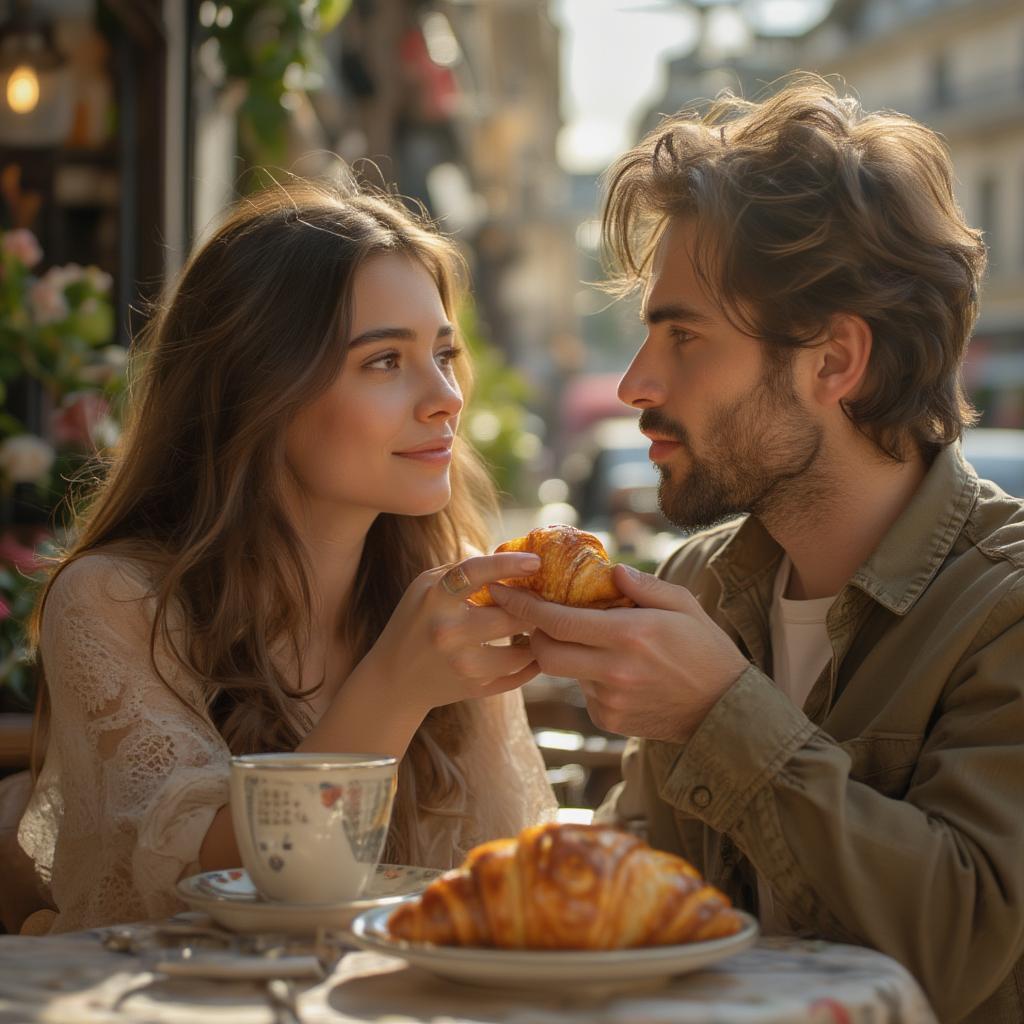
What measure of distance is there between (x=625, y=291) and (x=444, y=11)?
19010mm

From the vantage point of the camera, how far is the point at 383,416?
9.68ft

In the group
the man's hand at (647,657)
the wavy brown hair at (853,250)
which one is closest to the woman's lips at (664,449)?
the wavy brown hair at (853,250)

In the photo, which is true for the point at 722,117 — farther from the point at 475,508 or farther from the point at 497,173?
the point at 497,173

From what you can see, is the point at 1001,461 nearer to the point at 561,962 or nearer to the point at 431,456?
the point at 431,456

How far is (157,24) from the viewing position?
232 inches

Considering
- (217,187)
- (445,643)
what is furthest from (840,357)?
(217,187)

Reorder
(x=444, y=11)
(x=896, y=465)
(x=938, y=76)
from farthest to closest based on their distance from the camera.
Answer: (x=938, y=76), (x=444, y=11), (x=896, y=465)

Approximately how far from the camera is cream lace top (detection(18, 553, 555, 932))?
216cm

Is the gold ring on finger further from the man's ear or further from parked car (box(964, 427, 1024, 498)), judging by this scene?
parked car (box(964, 427, 1024, 498))

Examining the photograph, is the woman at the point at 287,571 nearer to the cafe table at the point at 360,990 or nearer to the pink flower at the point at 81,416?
the cafe table at the point at 360,990

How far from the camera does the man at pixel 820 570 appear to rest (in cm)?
209

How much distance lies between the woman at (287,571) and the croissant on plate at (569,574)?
0.18ft

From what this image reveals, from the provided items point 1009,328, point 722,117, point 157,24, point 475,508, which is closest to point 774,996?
point 475,508

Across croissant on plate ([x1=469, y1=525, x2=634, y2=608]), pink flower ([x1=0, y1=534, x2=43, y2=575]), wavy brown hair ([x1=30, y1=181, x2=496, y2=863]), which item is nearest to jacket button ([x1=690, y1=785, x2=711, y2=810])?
croissant on plate ([x1=469, y1=525, x2=634, y2=608])
